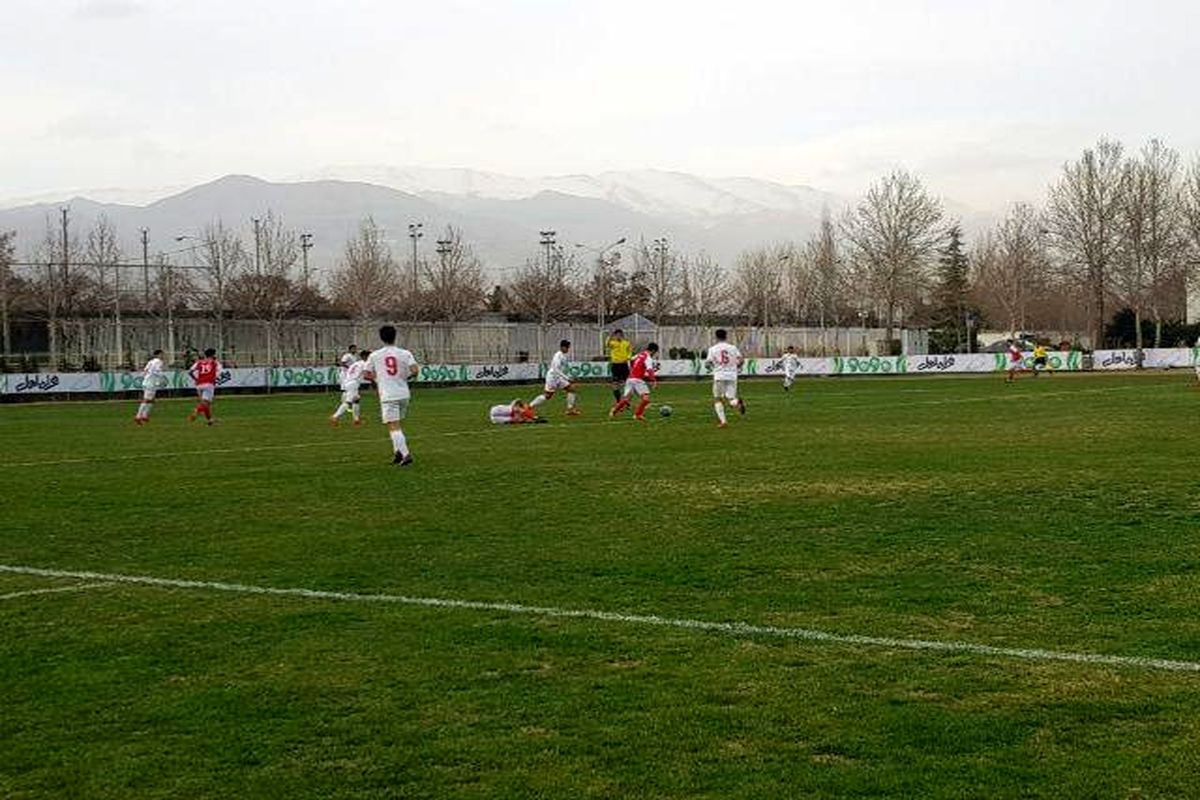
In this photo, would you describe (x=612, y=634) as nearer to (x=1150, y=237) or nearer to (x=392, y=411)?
(x=392, y=411)

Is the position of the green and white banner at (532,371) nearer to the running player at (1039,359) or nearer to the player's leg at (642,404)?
the running player at (1039,359)

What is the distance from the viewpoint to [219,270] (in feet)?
260

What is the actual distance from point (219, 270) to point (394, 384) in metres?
64.4

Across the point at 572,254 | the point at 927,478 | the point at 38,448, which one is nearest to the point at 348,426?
the point at 38,448

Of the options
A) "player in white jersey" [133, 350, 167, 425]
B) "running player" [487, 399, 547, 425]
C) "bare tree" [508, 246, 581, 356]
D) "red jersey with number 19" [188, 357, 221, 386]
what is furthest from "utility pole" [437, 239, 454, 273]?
"running player" [487, 399, 547, 425]

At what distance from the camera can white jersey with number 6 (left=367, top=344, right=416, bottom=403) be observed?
18609 millimetres

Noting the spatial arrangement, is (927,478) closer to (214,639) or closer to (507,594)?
(507,594)

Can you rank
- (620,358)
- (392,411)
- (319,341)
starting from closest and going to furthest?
(392,411), (620,358), (319,341)

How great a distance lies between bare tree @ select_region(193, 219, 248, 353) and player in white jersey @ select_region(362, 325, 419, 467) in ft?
186

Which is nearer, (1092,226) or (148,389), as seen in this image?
(148,389)

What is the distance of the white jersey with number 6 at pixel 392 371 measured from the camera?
18609 millimetres

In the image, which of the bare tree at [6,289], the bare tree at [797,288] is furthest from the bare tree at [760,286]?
the bare tree at [6,289]

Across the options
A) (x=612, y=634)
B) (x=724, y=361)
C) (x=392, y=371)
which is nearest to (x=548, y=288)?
(x=724, y=361)

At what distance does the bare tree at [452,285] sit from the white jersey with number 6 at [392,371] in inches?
2403
